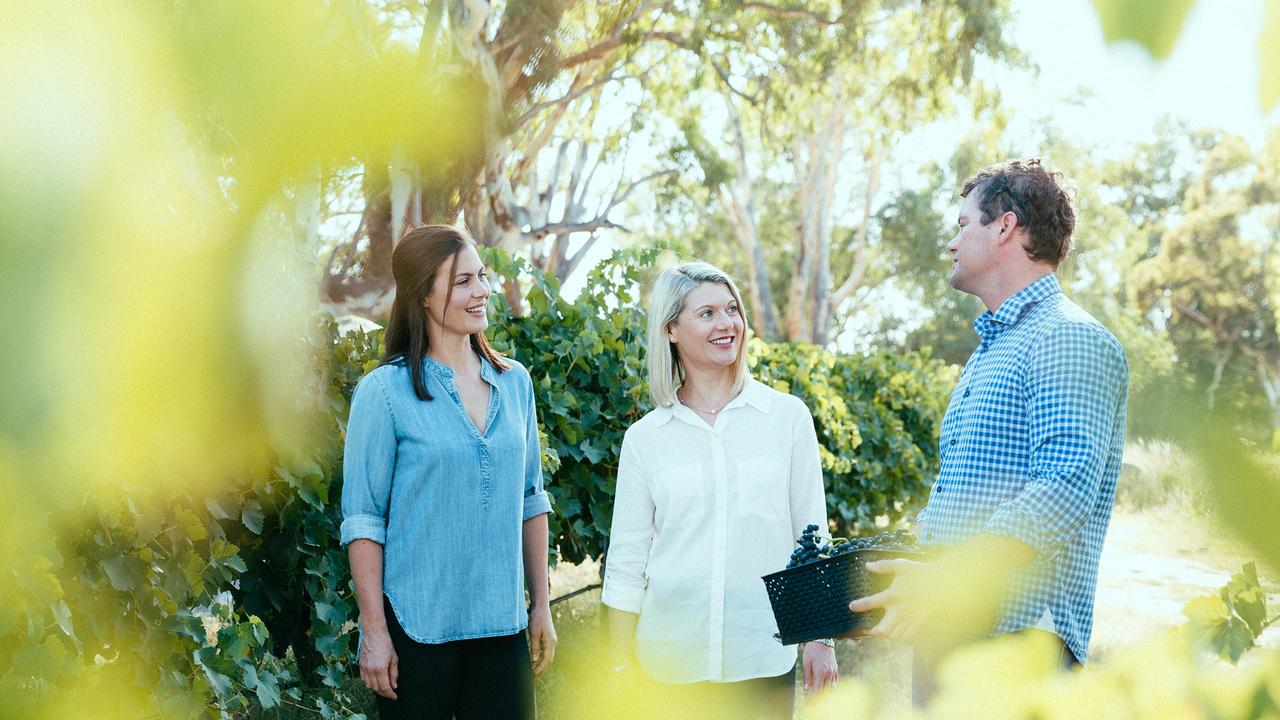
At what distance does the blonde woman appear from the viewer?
3.13 m

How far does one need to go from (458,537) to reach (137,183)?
8.98ft

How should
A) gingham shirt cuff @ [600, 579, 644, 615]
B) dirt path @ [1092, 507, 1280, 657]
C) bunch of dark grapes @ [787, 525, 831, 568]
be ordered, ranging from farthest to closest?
gingham shirt cuff @ [600, 579, 644, 615] → bunch of dark grapes @ [787, 525, 831, 568] → dirt path @ [1092, 507, 1280, 657]

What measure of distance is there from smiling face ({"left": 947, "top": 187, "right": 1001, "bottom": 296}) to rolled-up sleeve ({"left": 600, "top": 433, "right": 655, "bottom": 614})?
3.74 ft

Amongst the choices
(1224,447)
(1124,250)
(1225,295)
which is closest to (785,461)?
(1225,295)

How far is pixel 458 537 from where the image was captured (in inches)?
121

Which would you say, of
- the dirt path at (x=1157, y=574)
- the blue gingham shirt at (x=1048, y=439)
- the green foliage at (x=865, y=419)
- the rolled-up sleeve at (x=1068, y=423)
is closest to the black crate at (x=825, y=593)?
the blue gingham shirt at (x=1048, y=439)

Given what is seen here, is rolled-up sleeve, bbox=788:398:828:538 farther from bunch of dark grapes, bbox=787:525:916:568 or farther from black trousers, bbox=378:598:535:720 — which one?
black trousers, bbox=378:598:535:720

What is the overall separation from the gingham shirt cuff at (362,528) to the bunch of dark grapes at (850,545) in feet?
3.89

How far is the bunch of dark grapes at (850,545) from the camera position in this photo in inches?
83.8

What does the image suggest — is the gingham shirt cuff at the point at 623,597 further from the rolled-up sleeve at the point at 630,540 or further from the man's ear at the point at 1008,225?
the man's ear at the point at 1008,225

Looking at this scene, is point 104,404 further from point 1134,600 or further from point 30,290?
point 1134,600

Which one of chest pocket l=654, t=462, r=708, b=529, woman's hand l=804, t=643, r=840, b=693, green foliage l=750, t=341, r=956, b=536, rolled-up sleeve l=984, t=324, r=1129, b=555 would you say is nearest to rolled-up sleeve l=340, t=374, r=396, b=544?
chest pocket l=654, t=462, r=708, b=529

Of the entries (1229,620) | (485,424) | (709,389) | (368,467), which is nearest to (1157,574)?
(709,389)

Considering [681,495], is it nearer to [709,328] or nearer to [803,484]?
[803,484]
